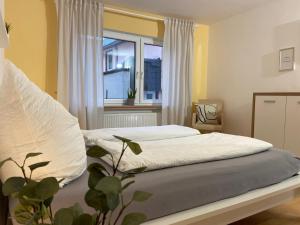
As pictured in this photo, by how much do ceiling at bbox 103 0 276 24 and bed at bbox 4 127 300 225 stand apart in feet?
7.89

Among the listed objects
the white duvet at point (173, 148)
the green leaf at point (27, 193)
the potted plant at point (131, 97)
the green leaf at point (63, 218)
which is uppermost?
the potted plant at point (131, 97)

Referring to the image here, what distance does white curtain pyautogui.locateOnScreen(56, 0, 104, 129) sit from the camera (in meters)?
3.12

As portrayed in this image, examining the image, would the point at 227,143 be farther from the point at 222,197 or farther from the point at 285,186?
the point at 222,197

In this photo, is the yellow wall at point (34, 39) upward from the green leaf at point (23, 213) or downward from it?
upward

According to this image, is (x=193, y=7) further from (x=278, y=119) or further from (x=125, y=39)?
(x=278, y=119)

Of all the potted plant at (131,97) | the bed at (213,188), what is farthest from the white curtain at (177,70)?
the bed at (213,188)

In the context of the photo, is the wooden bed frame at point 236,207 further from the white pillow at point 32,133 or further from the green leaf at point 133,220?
the green leaf at point 133,220

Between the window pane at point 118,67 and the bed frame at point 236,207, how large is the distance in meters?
2.67

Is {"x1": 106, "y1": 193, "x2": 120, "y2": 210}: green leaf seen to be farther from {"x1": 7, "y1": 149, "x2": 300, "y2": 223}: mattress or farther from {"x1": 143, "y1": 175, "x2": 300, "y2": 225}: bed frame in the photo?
{"x1": 143, "y1": 175, "x2": 300, "y2": 225}: bed frame

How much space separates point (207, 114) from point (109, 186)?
11.6 feet

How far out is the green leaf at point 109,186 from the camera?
0.44 meters

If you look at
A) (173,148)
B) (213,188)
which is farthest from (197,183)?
(173,148)

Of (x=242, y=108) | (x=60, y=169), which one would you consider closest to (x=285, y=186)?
(x=60, y=169)

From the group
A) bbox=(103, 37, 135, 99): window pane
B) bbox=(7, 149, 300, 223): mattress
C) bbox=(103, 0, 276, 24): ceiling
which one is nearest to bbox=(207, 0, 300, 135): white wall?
bbox=(103, 0, 276, 24): ceiling
